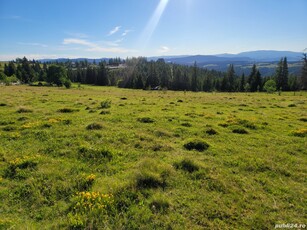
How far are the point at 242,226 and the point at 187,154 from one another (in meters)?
4.53

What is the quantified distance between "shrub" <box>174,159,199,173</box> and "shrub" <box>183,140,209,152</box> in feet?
7.08

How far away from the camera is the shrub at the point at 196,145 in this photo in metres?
10.6

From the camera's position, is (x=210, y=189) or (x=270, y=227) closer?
(x=270, y=227)

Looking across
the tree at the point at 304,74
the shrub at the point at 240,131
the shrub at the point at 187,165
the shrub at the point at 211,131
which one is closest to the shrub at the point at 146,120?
the shrub at the point at 211,131

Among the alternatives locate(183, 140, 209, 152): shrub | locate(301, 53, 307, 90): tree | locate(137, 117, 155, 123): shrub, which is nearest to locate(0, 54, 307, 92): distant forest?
locate(301, 53, 307, 90): tree

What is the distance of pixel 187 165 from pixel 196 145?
2.51 m

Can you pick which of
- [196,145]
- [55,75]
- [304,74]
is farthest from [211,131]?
[55,75]

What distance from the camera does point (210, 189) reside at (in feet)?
23.1

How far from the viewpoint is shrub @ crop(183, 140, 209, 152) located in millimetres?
10625

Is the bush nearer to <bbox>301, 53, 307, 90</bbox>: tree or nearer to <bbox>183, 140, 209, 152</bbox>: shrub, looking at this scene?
<bbox>183, 140, 209, 152</bbox>: shrub

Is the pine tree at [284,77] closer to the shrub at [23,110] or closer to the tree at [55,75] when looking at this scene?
the tree at [55,75]

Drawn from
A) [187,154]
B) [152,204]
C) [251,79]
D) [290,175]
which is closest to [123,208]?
[152,204]

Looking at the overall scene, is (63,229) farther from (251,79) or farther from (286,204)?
(251,79)

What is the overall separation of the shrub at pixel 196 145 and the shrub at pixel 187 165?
2.16 m
